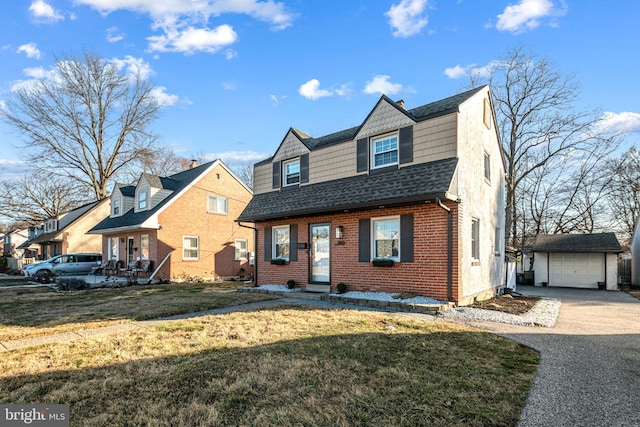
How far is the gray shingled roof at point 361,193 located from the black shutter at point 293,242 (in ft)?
1.97

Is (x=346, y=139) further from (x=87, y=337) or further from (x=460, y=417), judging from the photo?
(x=460, y=417)

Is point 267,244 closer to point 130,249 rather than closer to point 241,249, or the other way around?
point 241,249

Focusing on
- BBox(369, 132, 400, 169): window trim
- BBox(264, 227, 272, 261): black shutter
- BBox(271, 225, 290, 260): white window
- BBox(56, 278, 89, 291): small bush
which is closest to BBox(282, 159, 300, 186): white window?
BBox(271, 225, 290, 260): white window

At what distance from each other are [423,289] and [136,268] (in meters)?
15.6

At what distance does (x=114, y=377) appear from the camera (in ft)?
13.2

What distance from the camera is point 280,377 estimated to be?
4031 mm

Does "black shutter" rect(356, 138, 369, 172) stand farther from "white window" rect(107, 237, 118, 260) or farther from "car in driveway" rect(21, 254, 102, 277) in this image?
"car in driveway" rect(21, 254, 102, 277)

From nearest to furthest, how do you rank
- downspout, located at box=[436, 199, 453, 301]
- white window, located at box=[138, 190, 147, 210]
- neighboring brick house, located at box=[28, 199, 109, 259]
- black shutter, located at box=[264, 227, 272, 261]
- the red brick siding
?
downspout, located at box=[436, 199, 453, 301] → the red brick siding → black shutter, located at box=[264, 227, 272, 261] → white window, located at box=[138, 190, 147, 210] → neighboring brick house, located at box=[28, 199, 109, 259]

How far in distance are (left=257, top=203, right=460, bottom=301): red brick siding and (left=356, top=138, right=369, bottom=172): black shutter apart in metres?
1.63

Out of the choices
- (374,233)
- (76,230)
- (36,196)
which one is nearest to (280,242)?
(374,233)

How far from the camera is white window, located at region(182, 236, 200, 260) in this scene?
19.1 m

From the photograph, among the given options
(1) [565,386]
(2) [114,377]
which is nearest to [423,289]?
(1) [565,386]

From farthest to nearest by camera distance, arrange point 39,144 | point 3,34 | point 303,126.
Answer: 1. point 303,126
2. point 39,144
3. point 3,34

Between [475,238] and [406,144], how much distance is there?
3830mm
